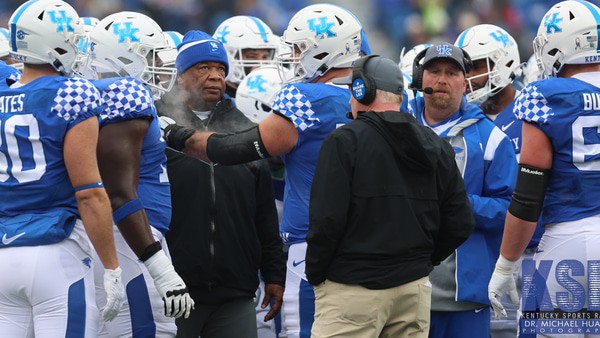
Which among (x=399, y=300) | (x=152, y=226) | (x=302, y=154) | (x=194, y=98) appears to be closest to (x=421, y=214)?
(x=399, y=300)

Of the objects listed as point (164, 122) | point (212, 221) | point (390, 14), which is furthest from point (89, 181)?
point (390, 14)

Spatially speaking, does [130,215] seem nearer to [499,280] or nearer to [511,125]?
[499,280]

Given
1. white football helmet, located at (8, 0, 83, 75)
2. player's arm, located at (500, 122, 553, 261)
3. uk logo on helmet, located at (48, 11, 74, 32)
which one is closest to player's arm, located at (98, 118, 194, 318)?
white football helmet, located at (8, 0, 83, 75)

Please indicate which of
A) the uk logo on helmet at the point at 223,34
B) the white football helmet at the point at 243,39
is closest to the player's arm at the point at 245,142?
the white football helmet at the point at 243,39

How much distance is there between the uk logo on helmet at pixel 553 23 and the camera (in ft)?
16.9

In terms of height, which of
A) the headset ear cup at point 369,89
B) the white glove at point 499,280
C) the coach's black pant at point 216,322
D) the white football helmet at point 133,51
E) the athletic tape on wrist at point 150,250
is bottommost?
the coach's black pant at point 216,322

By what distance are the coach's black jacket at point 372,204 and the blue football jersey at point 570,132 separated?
810 mm

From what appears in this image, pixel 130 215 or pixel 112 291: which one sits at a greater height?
pixel 130 215

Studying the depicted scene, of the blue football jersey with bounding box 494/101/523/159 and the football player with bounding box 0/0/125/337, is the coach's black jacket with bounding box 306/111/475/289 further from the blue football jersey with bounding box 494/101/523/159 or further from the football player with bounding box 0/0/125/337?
the blue football jersey with bounding box 494/101/523/159

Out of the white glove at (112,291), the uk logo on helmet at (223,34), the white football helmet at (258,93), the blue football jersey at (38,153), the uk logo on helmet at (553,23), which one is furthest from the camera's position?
the uk logo on helmet at (223,34)

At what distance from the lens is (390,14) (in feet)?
46.1

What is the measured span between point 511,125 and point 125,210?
8.76 feet

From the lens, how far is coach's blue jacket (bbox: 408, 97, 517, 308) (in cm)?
523

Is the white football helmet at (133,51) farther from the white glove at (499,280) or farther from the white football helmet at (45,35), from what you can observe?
the white glove at (499,280)
